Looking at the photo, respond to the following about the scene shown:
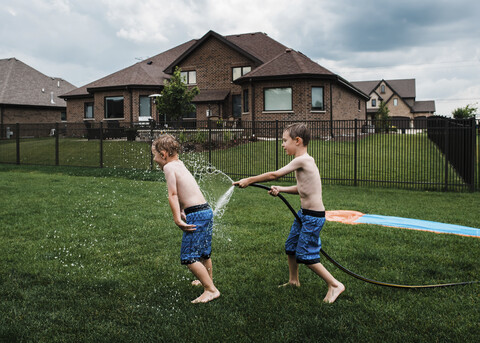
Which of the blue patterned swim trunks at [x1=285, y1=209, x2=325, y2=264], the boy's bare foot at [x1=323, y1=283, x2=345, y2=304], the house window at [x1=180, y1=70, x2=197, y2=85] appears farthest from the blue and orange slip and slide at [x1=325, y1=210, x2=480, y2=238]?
the house window at [x1=180, y1=70, x2=197, y2=85]

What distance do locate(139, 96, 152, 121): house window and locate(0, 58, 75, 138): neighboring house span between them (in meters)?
11.1

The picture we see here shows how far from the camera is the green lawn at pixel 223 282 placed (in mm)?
3352

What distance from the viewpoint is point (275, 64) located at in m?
26.5

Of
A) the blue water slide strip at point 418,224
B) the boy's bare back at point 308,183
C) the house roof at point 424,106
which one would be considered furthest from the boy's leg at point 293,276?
the house roof at point 424,106

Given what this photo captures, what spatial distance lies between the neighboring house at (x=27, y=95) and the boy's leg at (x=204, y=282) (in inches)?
1453

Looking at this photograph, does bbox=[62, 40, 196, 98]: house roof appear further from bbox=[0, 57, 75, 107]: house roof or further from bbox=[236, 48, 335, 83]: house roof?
bbox=[236, 48, 335, 83]: house roof

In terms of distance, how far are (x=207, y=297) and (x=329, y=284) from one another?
44.7 inches

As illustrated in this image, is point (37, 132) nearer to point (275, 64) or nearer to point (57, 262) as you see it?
point (275, 64)

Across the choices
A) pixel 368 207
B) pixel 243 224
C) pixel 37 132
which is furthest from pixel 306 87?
pixel 243 224

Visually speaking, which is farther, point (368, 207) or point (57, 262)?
point (368, 207)

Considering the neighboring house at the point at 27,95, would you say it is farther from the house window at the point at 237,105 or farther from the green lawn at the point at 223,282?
the green lawn at the point at 223,282

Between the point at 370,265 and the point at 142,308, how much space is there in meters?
2.66

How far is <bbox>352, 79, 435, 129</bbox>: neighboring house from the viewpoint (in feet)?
231

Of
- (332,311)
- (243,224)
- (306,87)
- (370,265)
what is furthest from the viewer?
(306,87)
